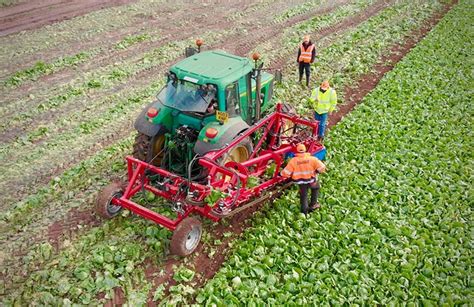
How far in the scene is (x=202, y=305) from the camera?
6629 millimetres

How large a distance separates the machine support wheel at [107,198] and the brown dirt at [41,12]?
13.0 metres

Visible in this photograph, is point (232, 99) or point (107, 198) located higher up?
point (232, 99)

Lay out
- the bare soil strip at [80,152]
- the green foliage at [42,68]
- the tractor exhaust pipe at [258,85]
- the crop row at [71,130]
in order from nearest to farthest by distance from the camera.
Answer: the tractor exhaust pipe at [258,85], the bare soil strip at [80,152], the crop row at [71,130], the green foliage at [42,68]

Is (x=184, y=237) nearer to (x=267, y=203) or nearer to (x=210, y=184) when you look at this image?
(x=210, y=184)

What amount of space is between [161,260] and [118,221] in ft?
4.19

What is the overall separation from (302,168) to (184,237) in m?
2.43

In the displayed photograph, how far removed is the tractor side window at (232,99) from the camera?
8.14 meters

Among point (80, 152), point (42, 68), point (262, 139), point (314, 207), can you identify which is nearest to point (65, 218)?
point (80, 152)

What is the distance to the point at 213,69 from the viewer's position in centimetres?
830

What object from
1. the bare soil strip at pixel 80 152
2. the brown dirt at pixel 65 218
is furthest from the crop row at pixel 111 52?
the brown dirt at pixel 65 218

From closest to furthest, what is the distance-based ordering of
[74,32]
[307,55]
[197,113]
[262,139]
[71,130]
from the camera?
[197,113]
[262,139]
[71,130]
[307,55]
[74,32]

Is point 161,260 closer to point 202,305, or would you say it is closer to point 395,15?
point 202,305

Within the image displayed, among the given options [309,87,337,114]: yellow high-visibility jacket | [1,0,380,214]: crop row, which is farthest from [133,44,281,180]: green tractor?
[1,0,380,214]: crop row

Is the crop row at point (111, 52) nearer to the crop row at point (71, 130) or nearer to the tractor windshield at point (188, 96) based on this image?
the crop row at point (71, 130)
